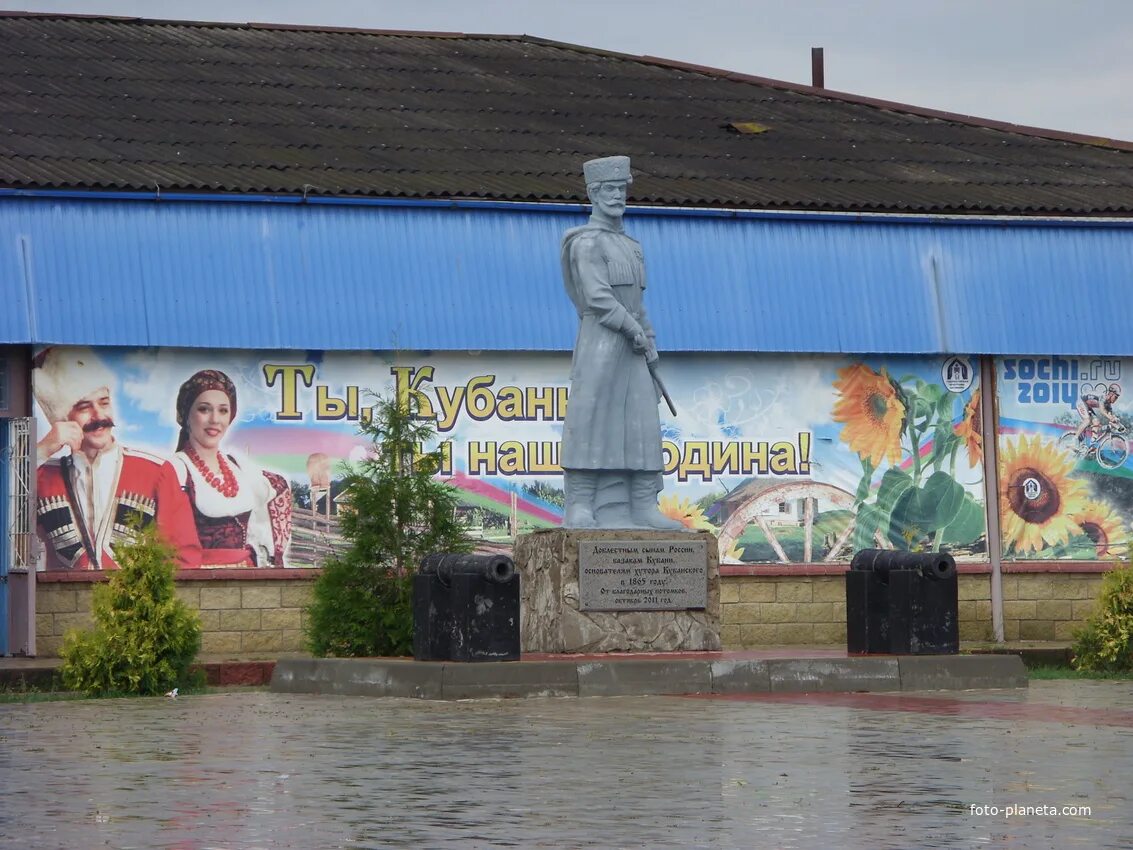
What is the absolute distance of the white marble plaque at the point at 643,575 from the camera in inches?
693

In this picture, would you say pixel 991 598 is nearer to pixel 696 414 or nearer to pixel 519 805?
pixel 696 414

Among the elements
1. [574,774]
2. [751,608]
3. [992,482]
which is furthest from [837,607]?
[574,774]

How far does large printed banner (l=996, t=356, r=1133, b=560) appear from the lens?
2484cm

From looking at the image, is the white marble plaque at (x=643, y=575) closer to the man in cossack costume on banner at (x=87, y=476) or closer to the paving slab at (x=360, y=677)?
the paving slab at (x=360, y=677)

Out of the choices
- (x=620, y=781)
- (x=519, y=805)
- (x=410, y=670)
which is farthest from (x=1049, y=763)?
(x=410, y=670)

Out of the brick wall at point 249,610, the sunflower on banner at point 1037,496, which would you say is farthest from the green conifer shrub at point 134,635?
the sunflower on banner at point 1037,496

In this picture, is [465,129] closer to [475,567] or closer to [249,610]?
[249,610]

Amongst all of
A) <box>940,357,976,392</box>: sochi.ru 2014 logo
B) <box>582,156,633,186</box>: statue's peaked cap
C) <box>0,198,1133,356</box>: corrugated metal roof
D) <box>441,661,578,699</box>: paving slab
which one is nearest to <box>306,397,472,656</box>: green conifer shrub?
<box>441,661,578,699</box>: paving slab

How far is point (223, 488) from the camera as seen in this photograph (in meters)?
22.4

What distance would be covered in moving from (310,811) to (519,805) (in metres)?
0.95

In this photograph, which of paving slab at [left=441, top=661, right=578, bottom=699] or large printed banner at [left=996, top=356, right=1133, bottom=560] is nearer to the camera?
paving slab at [left=441, top=661, right=578, bottom=699]

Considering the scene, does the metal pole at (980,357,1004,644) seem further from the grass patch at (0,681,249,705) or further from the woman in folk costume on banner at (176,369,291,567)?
the grass patch at (0,681,249,705)

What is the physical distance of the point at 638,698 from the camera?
1602 centimetres

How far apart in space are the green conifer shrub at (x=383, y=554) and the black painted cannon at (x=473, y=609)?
1359mm
